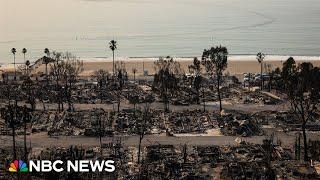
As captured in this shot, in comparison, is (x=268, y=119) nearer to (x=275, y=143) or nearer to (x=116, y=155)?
(x=275, y=143)

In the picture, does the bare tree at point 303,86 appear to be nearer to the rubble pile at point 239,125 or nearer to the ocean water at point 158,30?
the rubble pile at point 239,125

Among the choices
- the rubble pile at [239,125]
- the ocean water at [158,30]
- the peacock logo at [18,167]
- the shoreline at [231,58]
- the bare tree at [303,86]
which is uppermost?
the ocean water at [158,30]

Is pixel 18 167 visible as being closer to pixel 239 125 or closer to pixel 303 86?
pixel 303 86

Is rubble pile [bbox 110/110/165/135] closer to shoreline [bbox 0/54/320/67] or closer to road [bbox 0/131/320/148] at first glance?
road [bbox 0/131/320/148]

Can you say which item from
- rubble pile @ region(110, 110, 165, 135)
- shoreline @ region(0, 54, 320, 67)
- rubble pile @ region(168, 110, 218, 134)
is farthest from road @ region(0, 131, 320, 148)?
shoreline @ region(0, 54, 320, 67)

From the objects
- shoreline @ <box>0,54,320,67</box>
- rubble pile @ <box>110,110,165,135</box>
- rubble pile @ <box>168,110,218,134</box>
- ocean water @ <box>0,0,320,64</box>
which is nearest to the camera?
rubble pile @ <box>110,110,165,135</box>

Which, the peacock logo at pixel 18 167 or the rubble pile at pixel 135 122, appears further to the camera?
the rubble pile at pixel 135 122

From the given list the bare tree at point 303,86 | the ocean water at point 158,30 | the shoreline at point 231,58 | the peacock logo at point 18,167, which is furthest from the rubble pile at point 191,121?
the ocean water at point 158,30

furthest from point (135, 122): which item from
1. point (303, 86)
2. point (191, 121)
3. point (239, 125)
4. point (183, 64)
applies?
point (183, 64)

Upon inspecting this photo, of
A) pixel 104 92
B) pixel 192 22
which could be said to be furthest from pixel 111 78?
pixel 192 22
